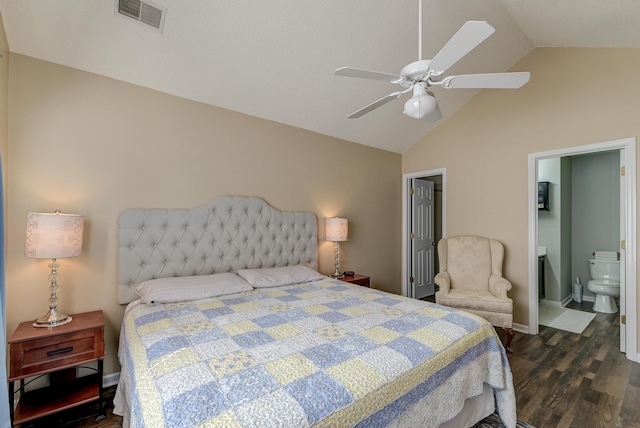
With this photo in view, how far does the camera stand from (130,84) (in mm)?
2418

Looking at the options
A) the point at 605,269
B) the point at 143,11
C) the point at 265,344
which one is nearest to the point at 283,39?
the point at 143,11

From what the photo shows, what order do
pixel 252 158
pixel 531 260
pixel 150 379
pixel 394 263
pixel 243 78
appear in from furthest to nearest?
pixel 394 263
pixel 531 260
pixel 252 158
pixel 243 78
pixel 150 379

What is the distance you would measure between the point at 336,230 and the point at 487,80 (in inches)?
86.3

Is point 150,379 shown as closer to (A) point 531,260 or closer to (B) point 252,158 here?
(B) point 252,158

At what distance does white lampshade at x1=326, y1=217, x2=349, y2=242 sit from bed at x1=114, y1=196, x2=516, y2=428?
606mm

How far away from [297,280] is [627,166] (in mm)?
3293

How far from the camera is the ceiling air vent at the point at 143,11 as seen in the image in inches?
75.7

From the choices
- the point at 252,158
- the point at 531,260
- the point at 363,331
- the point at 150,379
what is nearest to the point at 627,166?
the point at 531,260

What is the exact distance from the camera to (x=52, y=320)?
75.2 inches

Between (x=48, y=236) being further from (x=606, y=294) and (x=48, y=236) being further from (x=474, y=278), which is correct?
(x=606, y=294)

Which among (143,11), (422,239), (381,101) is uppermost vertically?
(143,11)

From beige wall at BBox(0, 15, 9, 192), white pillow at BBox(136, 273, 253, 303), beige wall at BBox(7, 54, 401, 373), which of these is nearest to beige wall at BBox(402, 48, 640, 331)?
beige wall at BBox(7, 54, 401, 373)

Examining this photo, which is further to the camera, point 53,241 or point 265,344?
point 53,241

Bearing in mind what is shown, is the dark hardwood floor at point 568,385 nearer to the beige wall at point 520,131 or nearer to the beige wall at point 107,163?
the beige wall at point 520,131
